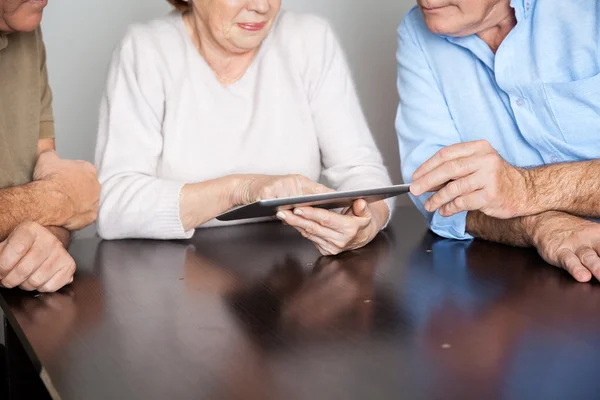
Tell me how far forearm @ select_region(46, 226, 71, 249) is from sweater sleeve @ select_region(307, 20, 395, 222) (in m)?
0.69

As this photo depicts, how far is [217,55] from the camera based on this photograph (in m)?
2.06

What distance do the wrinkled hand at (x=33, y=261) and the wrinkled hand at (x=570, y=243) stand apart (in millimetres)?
946

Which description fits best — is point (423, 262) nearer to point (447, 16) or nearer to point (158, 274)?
point (158, 274)

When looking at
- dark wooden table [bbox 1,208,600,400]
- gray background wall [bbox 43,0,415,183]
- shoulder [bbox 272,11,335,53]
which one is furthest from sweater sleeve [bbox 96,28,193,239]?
gray background wall [bbox 43,0,415,183]

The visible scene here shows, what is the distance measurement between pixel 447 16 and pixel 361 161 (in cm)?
43

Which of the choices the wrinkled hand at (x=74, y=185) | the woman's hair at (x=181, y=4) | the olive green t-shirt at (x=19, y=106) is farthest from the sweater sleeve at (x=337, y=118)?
the olive green t-shirt at (x=19, y=106)

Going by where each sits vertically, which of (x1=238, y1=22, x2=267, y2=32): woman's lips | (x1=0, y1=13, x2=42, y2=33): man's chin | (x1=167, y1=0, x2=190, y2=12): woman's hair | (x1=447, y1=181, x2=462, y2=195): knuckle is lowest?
(x1=447, y1=181, x2=462, y2=195): knuckle

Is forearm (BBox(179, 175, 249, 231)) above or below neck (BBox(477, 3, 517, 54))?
below

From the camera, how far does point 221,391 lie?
0.97 metres

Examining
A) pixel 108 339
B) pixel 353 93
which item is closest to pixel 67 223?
pixel 108 339

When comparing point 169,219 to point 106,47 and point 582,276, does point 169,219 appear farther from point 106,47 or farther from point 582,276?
point 106,47

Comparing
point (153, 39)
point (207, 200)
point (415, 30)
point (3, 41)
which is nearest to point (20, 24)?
point (3, 41)

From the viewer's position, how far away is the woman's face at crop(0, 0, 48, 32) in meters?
1.73

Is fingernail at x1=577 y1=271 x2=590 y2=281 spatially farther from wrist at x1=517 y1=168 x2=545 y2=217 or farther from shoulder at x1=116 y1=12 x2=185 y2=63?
shoulder at x1=116 y1=12 x2=185 y2=63
